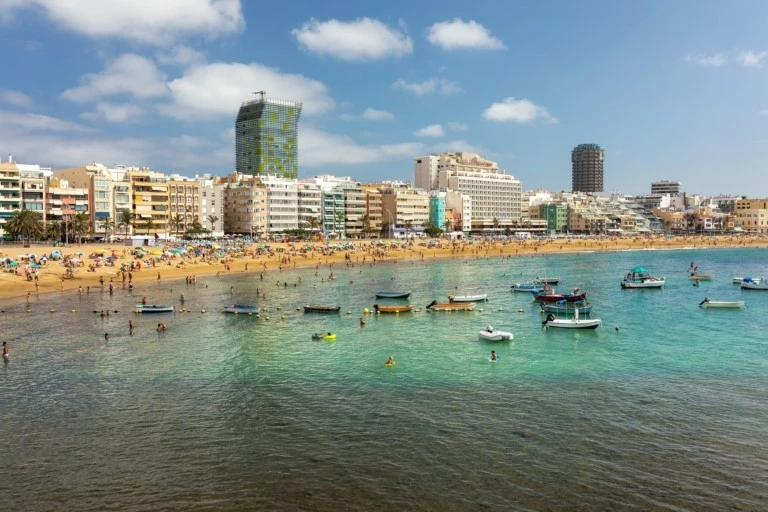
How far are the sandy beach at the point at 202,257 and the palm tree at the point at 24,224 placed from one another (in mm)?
5456

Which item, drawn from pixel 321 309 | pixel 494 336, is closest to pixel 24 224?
pixel 321 309

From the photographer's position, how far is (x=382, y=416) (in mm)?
25703

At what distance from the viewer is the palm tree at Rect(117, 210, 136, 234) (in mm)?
122375

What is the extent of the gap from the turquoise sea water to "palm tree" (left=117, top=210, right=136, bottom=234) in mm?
76395

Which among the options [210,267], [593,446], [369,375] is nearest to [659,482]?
[593,446]

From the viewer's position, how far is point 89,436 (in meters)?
23.7

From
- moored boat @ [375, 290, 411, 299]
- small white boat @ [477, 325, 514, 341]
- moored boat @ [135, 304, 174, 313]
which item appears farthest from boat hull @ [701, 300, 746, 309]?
moored boat @ [135, 304, 174, 313]

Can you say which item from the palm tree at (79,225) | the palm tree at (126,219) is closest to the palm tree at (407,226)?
the palm tree at (126,219)

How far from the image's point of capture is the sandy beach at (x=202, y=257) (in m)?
73.3

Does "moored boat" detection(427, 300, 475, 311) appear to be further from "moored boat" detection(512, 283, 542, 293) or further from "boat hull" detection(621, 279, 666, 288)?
"boat hull" detection(621, 279, 666, 288)

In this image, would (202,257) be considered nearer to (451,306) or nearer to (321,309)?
(321,309)

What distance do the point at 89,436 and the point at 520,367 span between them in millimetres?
22085

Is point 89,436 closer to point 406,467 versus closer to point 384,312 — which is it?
point 406,467

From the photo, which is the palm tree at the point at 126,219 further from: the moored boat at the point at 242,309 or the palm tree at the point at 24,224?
the moored boat at the point at 242,309
